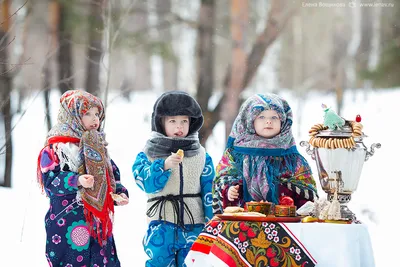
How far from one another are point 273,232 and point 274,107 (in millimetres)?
1087

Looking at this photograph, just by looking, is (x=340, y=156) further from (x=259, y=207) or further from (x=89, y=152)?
(x=89, y=152)

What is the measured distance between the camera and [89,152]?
517 centimetres

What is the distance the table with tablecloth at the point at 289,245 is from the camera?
14.1 ft

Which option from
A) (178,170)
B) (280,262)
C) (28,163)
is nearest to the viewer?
(280,262)

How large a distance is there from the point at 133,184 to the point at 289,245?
269 inches

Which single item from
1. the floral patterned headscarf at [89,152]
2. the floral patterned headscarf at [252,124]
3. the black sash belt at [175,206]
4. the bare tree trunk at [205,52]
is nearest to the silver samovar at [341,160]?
the floral patterned headscarf at [252,124]

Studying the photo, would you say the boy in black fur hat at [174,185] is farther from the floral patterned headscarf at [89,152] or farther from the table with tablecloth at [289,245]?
the table with tablecloth at [289,245]

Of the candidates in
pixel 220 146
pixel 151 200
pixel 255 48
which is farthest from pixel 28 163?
pixel 151 200

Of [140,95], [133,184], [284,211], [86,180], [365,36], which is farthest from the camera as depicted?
[140,95]

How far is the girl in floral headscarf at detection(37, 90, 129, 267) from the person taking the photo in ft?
16.9

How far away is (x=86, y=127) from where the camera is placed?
529 centimetres

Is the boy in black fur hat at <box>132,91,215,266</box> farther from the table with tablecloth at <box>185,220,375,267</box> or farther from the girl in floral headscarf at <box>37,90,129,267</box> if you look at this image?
the table with tablecloth at <box>185,220,375,267</box>

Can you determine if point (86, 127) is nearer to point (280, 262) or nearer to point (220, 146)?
point (280, 262)

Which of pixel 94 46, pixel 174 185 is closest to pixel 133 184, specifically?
pixel 94 46
